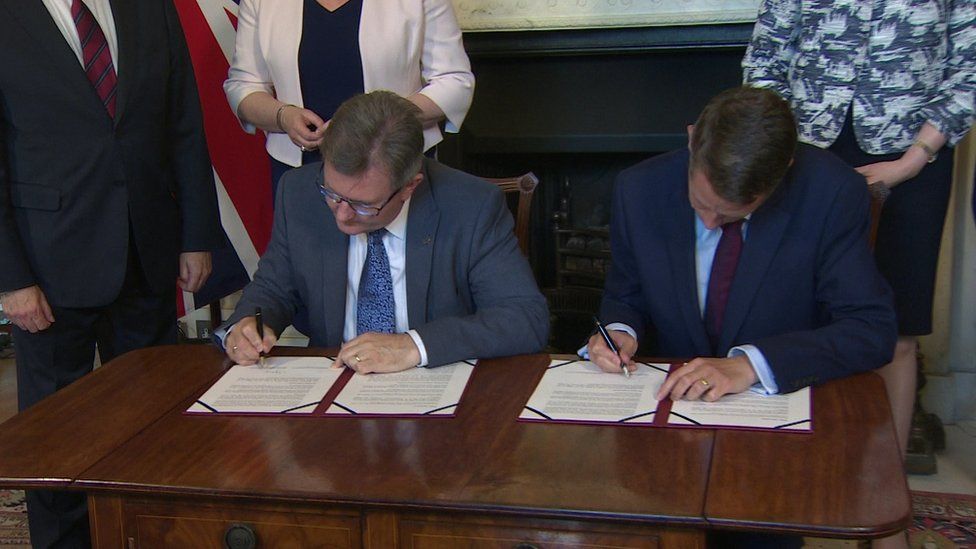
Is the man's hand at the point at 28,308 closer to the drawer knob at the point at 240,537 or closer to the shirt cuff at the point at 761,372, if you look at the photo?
the drawer knob at the point at 240,537

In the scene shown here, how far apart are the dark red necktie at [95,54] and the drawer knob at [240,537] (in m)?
1.22

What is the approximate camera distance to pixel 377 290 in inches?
84.9

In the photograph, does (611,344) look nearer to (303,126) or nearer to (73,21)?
(303,126)

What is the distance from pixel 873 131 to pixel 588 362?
947 mm

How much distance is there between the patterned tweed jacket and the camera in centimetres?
225

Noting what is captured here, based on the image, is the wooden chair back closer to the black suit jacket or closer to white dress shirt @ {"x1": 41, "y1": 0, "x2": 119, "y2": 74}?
the black suit jacket

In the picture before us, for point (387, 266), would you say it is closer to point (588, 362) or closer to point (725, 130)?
point (588, 362)

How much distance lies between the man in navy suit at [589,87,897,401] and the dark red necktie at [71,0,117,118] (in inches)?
46.8

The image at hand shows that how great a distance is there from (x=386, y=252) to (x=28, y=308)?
2.63 feet

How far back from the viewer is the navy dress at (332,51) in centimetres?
257

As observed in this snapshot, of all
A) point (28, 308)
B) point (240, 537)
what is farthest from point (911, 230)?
point (28, 308)

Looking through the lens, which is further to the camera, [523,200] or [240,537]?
[523,200]

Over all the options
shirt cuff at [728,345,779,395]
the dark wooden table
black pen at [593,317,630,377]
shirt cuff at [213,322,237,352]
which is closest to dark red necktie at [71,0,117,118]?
shirt cuff at [213,322,237,352]

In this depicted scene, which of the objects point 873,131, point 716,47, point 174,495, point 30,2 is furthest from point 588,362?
point 716,47
